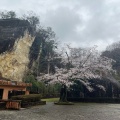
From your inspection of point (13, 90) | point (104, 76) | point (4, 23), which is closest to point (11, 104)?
point (13, 90)

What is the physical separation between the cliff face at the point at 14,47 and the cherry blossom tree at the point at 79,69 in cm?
1181

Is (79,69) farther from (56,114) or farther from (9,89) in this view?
(56,114)

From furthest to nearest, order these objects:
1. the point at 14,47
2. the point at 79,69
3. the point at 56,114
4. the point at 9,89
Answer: the point at 14,47, the point at 79,69, the point at 9,89, the point at 56,114

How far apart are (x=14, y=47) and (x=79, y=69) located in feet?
60.4

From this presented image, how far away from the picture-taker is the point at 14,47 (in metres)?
38.9

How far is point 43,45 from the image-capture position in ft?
158

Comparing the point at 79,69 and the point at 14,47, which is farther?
the point at 14,47

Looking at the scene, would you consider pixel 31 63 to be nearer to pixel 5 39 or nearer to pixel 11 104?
pixel 5 39

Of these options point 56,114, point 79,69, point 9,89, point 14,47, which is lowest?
point 56,114

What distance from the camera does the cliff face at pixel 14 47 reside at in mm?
37188

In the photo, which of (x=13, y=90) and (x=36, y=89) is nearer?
(x=13, y=90)

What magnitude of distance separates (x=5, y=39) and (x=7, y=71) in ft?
22.7

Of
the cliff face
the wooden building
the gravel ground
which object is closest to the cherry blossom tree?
the wooden building

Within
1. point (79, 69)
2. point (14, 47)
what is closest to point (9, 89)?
point (79, 69)
